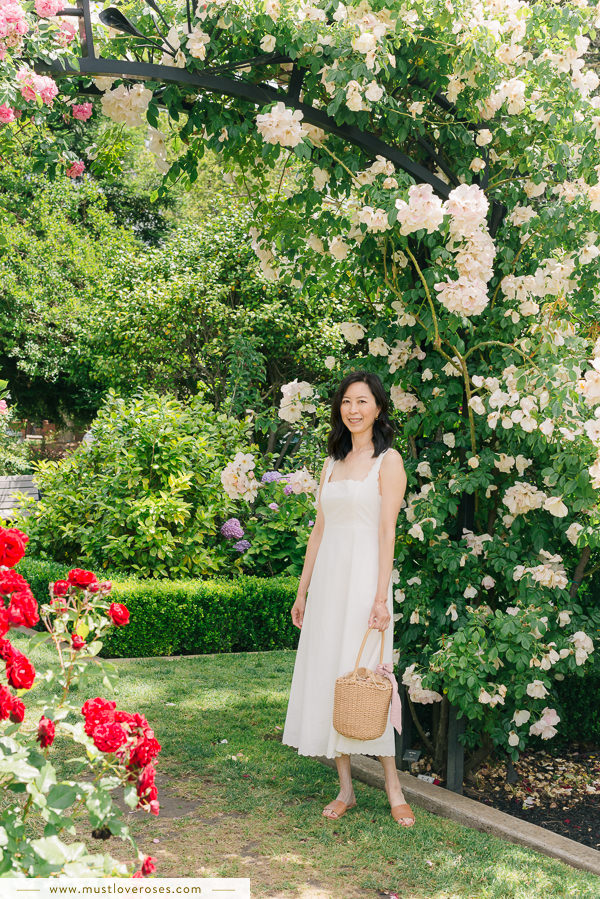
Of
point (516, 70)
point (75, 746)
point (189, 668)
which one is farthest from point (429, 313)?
point (189, 668)

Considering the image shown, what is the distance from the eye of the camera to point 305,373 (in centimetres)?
1014

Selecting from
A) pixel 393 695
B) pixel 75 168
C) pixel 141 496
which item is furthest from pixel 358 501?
pixel 141 496

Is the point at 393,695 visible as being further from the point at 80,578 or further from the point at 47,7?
the point at 47,7

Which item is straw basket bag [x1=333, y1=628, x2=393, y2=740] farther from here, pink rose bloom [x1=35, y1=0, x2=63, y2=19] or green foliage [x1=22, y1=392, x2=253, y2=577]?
green foliage [x1=22, y1=392, x2=253, y2=577]

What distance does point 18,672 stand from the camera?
68.0 inches

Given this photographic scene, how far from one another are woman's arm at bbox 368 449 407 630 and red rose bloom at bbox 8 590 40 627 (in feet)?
5.50

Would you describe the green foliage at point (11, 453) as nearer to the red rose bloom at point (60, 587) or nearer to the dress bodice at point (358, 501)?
the dress bodice at point (358, 501)

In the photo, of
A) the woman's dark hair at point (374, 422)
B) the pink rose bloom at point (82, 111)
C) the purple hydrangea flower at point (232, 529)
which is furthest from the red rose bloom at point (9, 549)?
the purple hydrangea flower at point (232, 529)

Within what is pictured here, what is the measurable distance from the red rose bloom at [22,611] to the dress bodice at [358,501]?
1713mm

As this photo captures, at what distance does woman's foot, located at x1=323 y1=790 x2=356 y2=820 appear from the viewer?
3314 mm

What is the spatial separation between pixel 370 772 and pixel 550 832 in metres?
0.85

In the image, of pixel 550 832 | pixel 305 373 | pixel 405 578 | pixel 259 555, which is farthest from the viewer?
pixel 305 373

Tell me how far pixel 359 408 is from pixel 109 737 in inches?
77.2

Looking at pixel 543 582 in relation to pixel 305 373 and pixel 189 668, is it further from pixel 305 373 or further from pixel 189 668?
pixel 305 373
